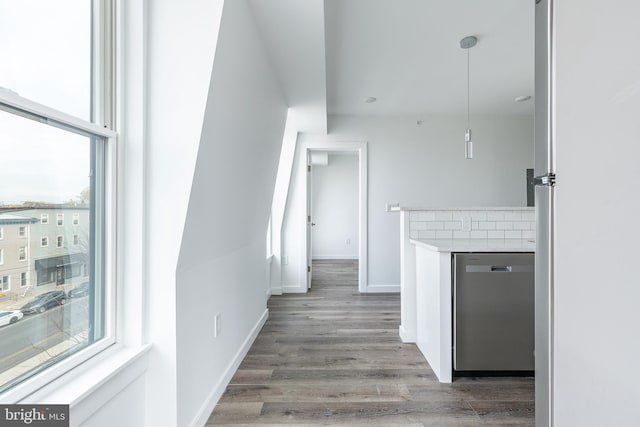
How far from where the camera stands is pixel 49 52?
2.89 feet

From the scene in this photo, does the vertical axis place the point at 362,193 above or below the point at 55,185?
above

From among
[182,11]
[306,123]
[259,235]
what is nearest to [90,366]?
[182,11]

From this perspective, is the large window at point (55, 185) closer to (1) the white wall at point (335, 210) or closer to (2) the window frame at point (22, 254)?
(2) the window frame at point (22, 254)

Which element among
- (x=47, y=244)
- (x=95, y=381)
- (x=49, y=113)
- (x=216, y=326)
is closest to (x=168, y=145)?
(x=49, y=113)

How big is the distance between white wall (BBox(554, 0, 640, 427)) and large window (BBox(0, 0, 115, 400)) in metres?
1.41

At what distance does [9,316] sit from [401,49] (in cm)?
295

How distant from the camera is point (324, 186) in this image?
739 cm

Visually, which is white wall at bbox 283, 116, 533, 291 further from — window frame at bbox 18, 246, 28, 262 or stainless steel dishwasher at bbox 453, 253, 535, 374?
window frame at bbox 18, 246, 28, 262

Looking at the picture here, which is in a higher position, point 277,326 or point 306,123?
point 306,123

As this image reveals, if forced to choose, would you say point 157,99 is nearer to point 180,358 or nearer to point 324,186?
point 180,358

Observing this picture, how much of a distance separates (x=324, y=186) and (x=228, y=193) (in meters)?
5.72

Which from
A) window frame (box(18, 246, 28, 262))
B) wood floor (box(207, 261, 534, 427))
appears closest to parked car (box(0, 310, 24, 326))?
window frame (box(18, 246, 28, 262))

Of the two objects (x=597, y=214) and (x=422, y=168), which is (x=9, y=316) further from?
(x=422, y=168)

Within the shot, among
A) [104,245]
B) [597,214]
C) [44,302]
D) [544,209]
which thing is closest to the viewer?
[597,214]
